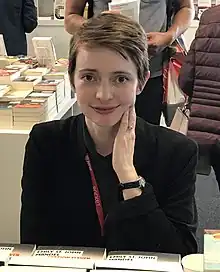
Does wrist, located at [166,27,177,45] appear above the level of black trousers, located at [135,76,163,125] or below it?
above

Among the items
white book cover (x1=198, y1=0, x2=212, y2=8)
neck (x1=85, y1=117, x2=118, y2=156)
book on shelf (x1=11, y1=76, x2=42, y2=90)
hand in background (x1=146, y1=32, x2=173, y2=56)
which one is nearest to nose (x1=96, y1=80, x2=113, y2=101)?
neck (x1=85, y1=117, x2=118, y2=156)

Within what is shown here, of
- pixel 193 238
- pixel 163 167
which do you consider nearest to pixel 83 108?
pixel 163 167

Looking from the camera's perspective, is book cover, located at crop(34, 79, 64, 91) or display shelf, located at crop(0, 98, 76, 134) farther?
book cover, located at crop(34, 79, 64, 91)

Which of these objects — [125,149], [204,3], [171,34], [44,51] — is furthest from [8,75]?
[204,3]

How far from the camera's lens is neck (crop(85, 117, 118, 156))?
1686mm

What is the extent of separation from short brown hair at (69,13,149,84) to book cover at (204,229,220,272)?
23.9 inches

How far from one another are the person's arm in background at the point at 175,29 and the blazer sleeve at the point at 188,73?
41 centimetres

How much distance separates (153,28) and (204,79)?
1.89ft

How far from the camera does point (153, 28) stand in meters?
2.78

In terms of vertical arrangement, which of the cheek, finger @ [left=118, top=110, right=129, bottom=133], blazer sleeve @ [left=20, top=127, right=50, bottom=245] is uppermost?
the cheek

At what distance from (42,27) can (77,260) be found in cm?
474

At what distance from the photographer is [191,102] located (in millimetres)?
3281

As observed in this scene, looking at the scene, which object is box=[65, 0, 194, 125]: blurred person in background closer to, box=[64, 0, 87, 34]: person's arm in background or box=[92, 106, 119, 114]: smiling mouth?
box=[64, 0, 87, 34]: person's arm in background

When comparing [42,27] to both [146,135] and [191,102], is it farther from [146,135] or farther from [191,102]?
[146,135]
